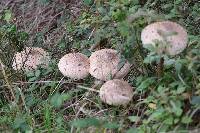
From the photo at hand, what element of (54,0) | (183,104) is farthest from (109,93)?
(54,0)

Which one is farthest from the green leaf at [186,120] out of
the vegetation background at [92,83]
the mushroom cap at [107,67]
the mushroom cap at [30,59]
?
the mushroom cap at [30,59]

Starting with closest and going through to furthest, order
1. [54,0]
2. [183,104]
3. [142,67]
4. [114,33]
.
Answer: [183,104], [142,67], [114,33], [54,0]

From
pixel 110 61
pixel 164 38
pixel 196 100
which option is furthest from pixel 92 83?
pixel 196 100

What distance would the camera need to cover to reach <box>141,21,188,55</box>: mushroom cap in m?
2.91

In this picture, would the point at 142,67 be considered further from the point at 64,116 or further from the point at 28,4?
the point at 28,4

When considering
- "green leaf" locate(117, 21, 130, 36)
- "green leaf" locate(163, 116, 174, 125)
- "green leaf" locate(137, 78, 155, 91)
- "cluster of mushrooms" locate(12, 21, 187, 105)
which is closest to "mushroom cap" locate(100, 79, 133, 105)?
"cluster of mushrooms" locate(12, 21, 187, 105)

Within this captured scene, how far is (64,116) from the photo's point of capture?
11.7 feet

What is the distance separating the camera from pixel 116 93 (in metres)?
3.29

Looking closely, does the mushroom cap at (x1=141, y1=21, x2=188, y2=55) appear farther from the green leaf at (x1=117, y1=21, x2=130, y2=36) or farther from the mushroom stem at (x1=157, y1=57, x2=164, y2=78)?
the mushroom stem at (x1=157, y1=57, x2=164, y2=78)

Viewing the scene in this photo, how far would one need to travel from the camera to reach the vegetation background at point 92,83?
2.86 meters

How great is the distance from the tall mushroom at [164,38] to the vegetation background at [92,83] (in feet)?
0.24

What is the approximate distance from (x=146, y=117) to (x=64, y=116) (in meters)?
0.75

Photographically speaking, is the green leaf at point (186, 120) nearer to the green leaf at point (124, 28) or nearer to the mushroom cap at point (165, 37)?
the mushroom cap at point (165, 37)

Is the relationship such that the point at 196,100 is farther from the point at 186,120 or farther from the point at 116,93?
the point at 116,93
